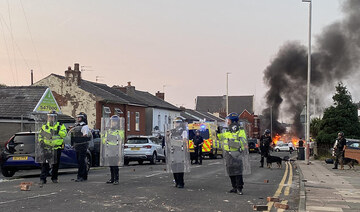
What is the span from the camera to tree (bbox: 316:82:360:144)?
33906 mm

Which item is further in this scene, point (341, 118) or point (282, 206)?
point (341, 118)

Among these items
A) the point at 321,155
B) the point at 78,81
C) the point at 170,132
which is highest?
the point at 78,81

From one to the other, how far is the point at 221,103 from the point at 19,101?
279ft

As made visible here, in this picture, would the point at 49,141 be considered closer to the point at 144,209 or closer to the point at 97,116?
the point at 144,209

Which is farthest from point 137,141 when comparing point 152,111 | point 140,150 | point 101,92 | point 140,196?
point 152,111

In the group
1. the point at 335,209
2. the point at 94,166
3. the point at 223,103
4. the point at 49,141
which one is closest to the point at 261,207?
the point at 335,209

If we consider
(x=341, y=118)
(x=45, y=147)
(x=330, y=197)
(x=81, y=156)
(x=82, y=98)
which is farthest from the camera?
(x=82, y=98)

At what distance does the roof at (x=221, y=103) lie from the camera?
11212cm

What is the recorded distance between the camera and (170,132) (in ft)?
39.8

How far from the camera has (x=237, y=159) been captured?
11148mm

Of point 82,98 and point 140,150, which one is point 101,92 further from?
point 140,150

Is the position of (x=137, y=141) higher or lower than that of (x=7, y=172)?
higher

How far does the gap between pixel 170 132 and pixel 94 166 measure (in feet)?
36.8

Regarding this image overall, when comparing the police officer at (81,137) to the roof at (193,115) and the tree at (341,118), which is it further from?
the roof at (193,115)
